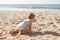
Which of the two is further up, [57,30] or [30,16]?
[30,16]

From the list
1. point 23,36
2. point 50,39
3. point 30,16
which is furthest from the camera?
point 30,16

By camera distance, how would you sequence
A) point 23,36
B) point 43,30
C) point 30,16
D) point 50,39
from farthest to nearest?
1. point 43,30
2. point 30,16
3. point 23,36
4. point 50,39

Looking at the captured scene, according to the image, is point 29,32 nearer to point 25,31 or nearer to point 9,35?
point 25,31

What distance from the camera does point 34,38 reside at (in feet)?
16.2

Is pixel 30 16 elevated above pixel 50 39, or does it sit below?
above

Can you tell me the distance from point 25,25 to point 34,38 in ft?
2.49

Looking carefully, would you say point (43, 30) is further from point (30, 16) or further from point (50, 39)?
point (50, 39)

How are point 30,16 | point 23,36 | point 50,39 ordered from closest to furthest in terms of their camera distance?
1. point 50,39
2. point 23,36
3. point 30,16

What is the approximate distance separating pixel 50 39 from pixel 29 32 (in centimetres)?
109

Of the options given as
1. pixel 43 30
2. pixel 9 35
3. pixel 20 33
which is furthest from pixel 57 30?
pixel 9 35

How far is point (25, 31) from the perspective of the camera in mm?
5555

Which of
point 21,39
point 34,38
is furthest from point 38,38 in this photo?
point 21,39

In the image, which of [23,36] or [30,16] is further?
[30,16]

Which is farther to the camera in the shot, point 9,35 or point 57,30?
point 57,30
